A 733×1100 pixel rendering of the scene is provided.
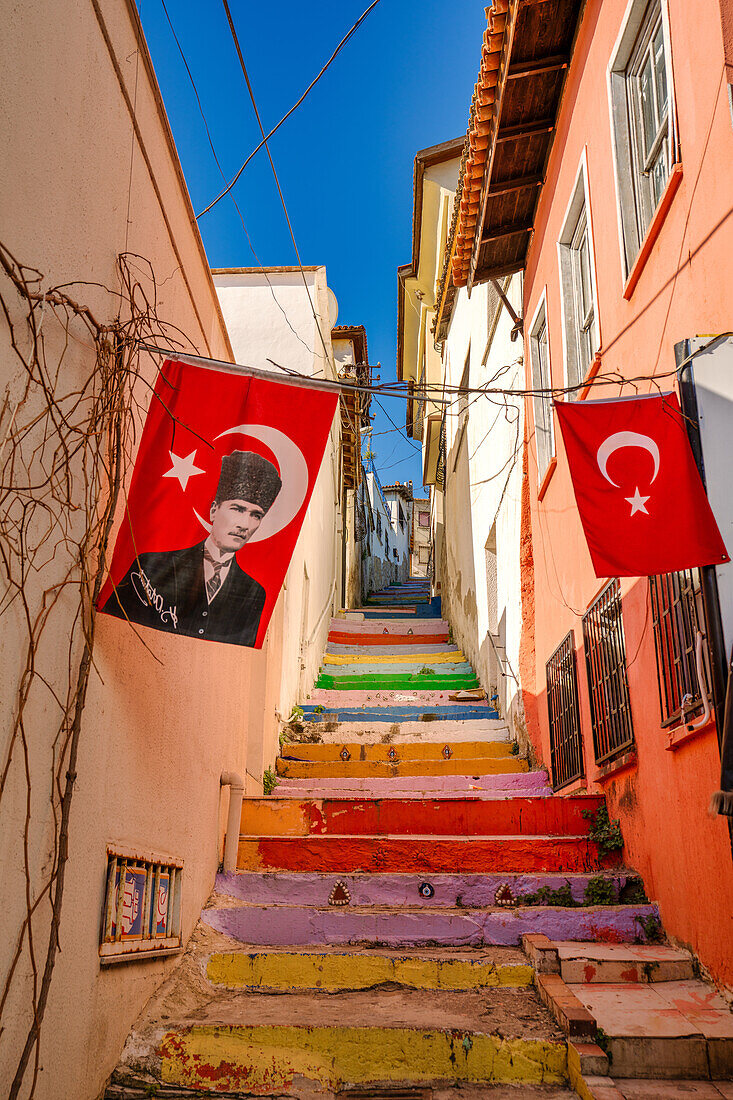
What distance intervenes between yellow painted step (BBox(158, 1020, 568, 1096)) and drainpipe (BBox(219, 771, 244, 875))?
75.1 inches

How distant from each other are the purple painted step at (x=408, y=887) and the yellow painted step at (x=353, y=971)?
0.71 metres

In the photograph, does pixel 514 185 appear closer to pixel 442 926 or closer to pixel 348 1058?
pixel 442 926

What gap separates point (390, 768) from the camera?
7680mm

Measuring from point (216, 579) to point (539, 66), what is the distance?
18.0 ft

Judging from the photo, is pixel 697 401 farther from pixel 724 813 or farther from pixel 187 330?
pixel 187 330

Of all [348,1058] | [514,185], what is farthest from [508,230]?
[348,1058]

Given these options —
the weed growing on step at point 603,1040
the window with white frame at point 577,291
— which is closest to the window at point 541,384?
the window with white frame at point 577,291

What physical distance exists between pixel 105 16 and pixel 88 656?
7.73 feet

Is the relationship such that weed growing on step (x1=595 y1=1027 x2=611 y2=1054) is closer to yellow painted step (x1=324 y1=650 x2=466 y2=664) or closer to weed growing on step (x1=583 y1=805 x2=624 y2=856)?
weed growing on step (x1=583 y1=805 x2=624 y2=856)

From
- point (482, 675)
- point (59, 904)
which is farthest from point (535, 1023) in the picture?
point (482, 675)

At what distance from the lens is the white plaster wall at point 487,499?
9.07m

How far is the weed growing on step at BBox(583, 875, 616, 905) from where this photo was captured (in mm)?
4840

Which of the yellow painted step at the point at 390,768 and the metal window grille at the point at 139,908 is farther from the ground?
the yellow painted step at the point at 390,768

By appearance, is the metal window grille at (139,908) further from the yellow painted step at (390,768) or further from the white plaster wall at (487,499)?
the white plaster wall at (487,499)
